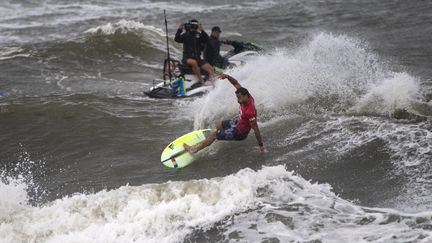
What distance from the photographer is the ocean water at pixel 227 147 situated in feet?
25.2

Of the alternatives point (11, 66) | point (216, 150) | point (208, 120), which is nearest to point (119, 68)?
point (11, 66)

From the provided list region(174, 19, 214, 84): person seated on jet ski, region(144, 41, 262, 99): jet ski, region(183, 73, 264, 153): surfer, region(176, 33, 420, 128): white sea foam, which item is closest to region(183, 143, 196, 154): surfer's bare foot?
region(183, 73, 264, 153): surfer

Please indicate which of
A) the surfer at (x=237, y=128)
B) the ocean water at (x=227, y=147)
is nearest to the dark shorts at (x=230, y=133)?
the surfer at (x=237, y=128)

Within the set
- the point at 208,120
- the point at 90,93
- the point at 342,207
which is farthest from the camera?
the point at 90,93

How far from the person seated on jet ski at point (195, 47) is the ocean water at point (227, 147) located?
66 centimetres

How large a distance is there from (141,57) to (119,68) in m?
1.33

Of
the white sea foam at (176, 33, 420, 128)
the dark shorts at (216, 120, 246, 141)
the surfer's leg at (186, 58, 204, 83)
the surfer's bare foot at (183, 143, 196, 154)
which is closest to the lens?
the surfer's bare foot at (183, 143, 196, 154)

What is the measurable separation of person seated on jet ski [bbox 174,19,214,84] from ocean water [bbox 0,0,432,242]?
0.66 metres

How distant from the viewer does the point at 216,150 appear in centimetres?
1045

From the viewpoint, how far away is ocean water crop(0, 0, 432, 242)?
302 inches

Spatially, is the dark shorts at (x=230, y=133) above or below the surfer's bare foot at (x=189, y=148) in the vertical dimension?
above

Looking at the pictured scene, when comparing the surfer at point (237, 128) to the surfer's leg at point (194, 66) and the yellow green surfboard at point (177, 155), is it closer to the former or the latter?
the yellow green surfboard at point (177, 155)

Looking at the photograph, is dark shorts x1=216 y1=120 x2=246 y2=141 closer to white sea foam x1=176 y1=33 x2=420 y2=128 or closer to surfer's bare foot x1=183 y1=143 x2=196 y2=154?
surfer's bare foot x1=183 y1=143 x2=196 y2=154

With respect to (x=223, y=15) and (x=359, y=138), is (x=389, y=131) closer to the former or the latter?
(x=359, y=138)
